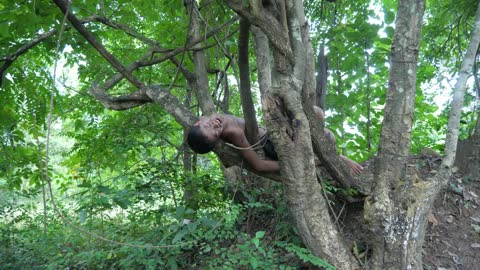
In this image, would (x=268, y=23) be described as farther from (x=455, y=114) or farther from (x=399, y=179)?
(x=455, y=114)

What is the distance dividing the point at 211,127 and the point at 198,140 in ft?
0.50

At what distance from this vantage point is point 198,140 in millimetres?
2924

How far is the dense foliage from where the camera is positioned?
322 cm

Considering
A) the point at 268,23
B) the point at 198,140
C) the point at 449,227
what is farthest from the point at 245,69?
the point at 449,227

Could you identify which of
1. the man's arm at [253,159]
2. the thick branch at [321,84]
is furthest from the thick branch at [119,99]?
the thick branch at [321,84]

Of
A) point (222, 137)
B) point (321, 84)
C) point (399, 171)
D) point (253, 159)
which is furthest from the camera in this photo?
point (321, 84)

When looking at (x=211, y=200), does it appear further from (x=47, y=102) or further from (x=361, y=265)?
(x=47, y=102)

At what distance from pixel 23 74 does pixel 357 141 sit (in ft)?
14.5

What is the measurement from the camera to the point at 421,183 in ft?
9.47

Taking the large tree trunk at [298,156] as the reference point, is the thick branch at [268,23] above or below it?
above

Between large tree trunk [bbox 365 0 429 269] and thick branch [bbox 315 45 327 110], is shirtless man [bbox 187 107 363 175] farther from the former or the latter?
thick branch [bbox 315 45 327 110]

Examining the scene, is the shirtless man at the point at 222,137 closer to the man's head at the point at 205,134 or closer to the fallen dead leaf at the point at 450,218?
the man's head at the point at 205,134

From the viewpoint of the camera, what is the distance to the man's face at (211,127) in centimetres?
294

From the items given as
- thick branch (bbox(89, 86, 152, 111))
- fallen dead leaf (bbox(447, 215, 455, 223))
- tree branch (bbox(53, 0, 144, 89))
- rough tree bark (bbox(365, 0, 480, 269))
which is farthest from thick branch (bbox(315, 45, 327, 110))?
tree branch (bbox(53, 0, 144, 89))
